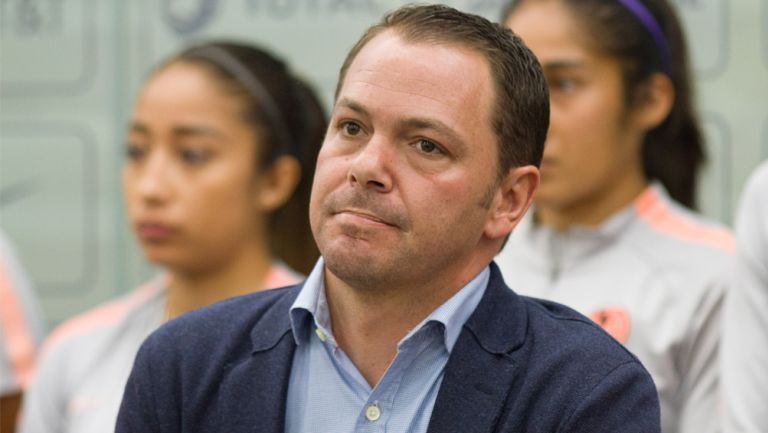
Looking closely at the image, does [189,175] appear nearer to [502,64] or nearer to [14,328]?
[14,328]

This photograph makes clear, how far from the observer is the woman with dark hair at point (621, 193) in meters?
2.76

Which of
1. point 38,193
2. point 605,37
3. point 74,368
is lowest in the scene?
point 74,368

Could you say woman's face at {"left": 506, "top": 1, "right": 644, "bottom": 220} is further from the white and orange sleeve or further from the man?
the white and orange sleeve

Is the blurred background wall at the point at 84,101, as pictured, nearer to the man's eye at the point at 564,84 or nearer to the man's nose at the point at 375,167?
the man's eye at the point at 564,84

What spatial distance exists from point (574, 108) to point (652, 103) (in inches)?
8.9

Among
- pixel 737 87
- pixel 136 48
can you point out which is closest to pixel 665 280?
pixel 737 87

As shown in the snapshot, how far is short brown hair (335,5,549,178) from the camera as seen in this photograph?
194 centimetres

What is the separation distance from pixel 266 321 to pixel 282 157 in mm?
1489

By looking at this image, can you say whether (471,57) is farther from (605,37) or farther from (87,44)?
(87,44)

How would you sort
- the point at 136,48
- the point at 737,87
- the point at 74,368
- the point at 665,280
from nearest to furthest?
the point at 665,280
the point at 74,368
the point at 737,87
the point at 136,48

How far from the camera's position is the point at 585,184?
293 centimetres

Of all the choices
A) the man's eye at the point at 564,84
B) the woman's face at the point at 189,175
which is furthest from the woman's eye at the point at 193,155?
the man's eye at the point at 564,84

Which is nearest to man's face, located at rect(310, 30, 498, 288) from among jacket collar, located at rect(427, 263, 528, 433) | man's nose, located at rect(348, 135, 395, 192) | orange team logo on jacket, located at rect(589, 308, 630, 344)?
man's nose, located at rect(348, 135, 395, 192)

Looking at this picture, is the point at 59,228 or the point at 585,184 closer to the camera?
the point at 585,184
